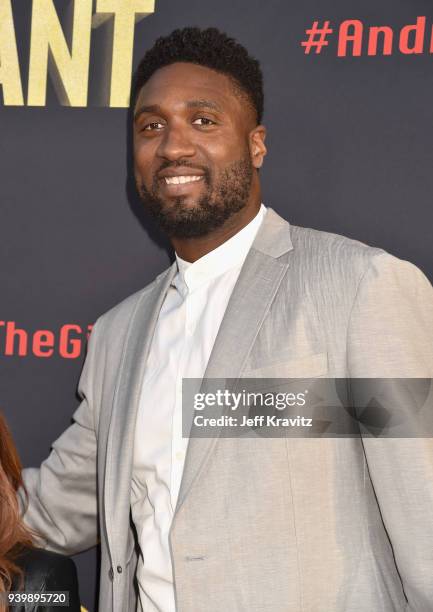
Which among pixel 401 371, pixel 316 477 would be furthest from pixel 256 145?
pixel 316 477

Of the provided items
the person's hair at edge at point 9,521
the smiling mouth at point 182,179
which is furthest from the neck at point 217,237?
the person's hair at edge at point 9,521

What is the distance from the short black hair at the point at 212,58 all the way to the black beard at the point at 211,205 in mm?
232

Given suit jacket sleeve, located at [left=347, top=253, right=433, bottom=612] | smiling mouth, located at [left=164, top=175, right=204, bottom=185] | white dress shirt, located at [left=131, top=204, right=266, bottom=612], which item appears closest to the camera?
suit jacket sleeve, located at [left=347, top=253, right=433, bottom=612]

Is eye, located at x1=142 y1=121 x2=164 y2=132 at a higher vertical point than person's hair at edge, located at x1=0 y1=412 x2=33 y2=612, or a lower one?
higher

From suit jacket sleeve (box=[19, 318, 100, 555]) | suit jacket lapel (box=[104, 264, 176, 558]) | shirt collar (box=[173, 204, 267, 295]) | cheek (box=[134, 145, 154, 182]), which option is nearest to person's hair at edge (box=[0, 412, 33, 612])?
suit jacket sleeve (box=[19, 318, 100, 555])

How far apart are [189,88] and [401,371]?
87cm

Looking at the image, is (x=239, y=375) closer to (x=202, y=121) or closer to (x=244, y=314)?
(x=244, y=314)

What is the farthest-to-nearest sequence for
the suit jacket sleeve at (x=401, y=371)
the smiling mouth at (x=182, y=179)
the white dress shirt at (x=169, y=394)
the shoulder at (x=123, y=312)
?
the shoulder at (x=123, y=312), the smiling mouth at (x=182, y=179), the white dress shirt at (x=169, y=394), the suit jacket sleeve at (x=401, y=371)

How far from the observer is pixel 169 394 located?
2062 millimetres

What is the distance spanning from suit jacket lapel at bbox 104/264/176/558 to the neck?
17cm

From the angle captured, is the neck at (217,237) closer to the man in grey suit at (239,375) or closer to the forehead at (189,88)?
the man in grey suit at (239,375)

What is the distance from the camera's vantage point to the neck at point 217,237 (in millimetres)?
2135

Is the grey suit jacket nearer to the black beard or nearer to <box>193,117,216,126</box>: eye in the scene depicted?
the black beard

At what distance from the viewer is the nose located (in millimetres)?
2059
